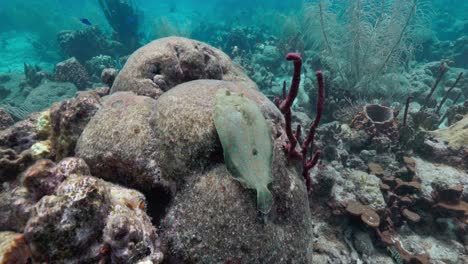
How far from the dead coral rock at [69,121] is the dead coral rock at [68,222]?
1704 millimetres

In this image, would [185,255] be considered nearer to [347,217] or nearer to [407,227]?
[347,217]

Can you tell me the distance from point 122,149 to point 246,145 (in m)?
1.34

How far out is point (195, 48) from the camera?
486 cm

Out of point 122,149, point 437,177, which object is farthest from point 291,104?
point 437,177

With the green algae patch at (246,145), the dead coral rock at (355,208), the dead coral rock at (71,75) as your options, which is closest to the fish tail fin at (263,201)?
the green algae patch at (246,145)

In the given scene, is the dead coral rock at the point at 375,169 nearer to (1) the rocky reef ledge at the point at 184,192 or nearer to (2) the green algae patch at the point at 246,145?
(1) the rocky reef ledge at the point at 184,192

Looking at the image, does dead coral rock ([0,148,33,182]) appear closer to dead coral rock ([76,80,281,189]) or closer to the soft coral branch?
dead coral rock ([76,80,281,189])

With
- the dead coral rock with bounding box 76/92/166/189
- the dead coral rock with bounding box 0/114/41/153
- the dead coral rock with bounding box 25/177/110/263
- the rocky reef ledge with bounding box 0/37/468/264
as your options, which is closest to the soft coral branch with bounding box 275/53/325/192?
the rocky reef ledge with bounding box 0/37/468/264

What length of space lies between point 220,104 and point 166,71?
86.2 inches

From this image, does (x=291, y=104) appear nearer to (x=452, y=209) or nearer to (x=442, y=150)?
(x=452, y=209)

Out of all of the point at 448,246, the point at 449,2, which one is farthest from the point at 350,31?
the point at 449,2

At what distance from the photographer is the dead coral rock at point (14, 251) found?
159 centimetres

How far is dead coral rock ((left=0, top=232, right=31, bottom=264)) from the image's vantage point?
62.6 inches

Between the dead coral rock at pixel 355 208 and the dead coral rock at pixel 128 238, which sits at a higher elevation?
the dead coral rock at pixel 128 238
